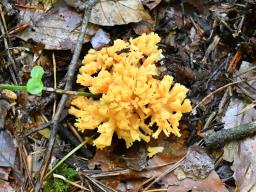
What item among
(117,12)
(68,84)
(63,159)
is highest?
(117,12)

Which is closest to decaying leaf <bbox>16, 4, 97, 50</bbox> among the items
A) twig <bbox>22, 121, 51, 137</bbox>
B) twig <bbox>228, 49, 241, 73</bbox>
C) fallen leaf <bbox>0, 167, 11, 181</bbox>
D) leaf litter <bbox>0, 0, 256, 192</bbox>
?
leaf litter <bbox>0, 0, 256, 192</bbox>

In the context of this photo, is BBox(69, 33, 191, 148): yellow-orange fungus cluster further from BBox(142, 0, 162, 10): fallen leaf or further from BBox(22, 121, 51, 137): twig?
BBox(142, 0, 162, 10): fallen leaf

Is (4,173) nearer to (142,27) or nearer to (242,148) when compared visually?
(142,27)

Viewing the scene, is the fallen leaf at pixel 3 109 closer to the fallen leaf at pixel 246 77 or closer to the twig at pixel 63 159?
the twig at pixel 63 159

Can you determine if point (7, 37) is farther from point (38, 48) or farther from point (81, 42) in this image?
point (81, 42)

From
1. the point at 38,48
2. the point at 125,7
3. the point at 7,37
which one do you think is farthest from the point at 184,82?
the point at 7,37

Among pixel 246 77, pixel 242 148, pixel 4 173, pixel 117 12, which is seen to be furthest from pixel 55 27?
pixel 242 148
